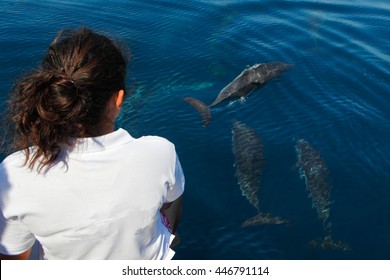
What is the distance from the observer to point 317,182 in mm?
7316

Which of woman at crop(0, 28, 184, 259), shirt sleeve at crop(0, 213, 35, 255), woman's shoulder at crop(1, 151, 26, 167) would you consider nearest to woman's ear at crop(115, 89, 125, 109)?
woman at crop(0, 28, 184, 259)

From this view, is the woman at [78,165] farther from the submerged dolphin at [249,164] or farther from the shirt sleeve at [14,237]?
the submerged dolphin at [249,164]

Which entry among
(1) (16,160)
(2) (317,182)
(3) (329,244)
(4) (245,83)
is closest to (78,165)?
(1) (16,160)

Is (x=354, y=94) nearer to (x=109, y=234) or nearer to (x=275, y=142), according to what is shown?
A: (x=275, y=142)

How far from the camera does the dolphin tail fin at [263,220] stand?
651cm

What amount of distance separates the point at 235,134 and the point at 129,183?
5.91m

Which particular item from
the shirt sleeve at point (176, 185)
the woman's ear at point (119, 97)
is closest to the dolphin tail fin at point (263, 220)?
the shirt sleeve at point (176, 185)

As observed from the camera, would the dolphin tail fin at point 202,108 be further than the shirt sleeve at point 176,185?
Yes

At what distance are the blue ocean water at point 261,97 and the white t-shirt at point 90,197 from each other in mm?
3388

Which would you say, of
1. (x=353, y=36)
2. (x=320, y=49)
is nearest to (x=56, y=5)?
(x=320, y=49)

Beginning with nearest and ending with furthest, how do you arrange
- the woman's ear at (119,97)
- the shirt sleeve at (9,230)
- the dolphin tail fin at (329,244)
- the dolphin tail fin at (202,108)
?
the shirt sleeve at (9,230) < the woman's ear at (119,97) < the dolphin tail fin at (329,244) < the dolphin tail fin at (202,108)

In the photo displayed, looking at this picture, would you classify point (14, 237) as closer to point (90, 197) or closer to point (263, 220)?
point (90, 197)

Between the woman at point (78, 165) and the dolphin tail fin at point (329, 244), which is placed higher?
the woman at point (78, 165)

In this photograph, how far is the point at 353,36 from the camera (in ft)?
42.4
